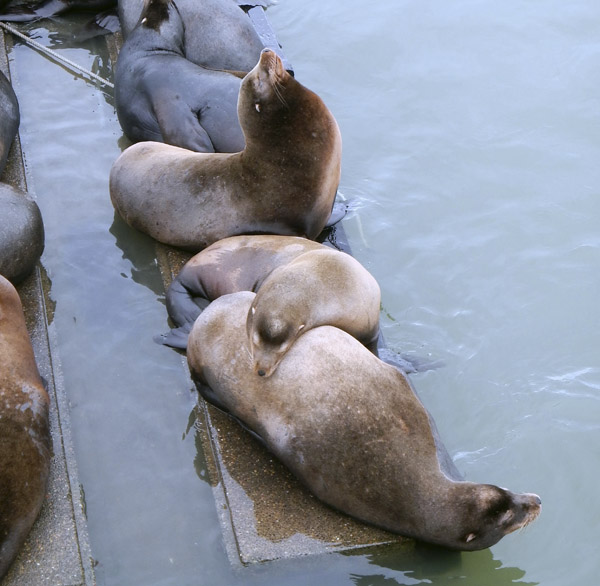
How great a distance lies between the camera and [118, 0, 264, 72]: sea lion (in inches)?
310

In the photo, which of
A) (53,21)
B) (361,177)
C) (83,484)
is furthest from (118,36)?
(83,484)

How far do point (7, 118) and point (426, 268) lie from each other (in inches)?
129

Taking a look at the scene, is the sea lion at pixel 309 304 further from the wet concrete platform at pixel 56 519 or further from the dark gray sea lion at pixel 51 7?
the dark gray sea lion at pixel 51 7

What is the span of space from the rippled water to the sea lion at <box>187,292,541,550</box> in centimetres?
25

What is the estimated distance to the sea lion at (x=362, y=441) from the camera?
421 centimetres

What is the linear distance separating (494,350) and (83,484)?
2.77 m

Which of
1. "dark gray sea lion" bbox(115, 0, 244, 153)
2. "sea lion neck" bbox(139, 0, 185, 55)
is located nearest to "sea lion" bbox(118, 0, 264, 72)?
"sea lion neck" bbox(139, 0, 185, 55)

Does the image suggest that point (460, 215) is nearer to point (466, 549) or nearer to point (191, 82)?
point (191, 82)

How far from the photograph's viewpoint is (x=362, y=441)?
4.28 m

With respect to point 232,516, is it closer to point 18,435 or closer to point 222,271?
point 18,435

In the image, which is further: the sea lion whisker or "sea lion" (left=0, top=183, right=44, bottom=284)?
the sea lion whisker

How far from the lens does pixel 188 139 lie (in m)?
6.88

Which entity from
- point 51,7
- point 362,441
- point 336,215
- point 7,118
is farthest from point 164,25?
point 362,441

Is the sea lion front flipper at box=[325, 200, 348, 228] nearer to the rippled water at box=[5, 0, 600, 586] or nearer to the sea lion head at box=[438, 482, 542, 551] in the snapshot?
the rippled water at box=[5, 0, 600, 586]
